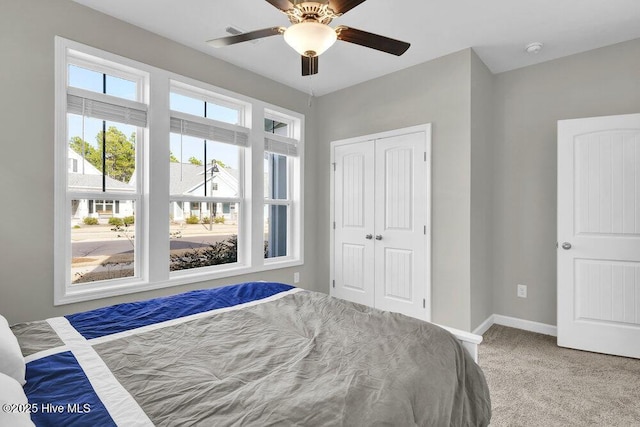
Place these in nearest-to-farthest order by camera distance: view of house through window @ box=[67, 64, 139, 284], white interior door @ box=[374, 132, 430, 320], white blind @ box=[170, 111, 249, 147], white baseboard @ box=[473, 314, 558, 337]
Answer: view of house through window @ box=[67, 64, 139, 284]
white blind @ box=[170, 111, 249, 147]
white baseboard @ box=[473, 314, 558, 337]
white interior door @ box=[374, 132, 430, 320]

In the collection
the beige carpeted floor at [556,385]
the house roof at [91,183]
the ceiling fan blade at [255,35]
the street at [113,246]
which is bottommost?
the beige carpeted floor at [556,385]

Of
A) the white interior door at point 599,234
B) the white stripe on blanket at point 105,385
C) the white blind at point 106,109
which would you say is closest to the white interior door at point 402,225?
the white interior door at point 599,234

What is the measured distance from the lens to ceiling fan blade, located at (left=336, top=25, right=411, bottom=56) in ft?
6.07

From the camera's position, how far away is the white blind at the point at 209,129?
3040 mm

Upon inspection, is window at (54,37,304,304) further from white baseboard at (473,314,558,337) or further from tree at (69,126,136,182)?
white baseboard at (473,314,558,337)

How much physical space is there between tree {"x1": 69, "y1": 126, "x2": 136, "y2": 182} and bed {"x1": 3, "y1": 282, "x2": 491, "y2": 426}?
4.74 ft

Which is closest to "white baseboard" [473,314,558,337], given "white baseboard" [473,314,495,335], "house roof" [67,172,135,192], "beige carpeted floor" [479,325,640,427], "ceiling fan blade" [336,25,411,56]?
"white baseboard" [473,314,495,335]

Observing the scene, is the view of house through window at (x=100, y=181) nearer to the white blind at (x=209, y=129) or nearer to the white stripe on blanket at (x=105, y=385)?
the white blind at (x=209, y=129)

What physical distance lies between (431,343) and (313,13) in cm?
171

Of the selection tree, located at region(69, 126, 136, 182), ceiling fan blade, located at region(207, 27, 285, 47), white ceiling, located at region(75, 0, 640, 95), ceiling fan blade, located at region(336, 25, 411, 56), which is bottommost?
tree, located at region(69, 126, 136, 182)

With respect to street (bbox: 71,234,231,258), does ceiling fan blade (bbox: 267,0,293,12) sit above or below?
above

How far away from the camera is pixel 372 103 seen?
382 centimetres

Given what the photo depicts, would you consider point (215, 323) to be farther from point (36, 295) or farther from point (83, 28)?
point (83, 28)

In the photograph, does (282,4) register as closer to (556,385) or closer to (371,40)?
(371,40)
